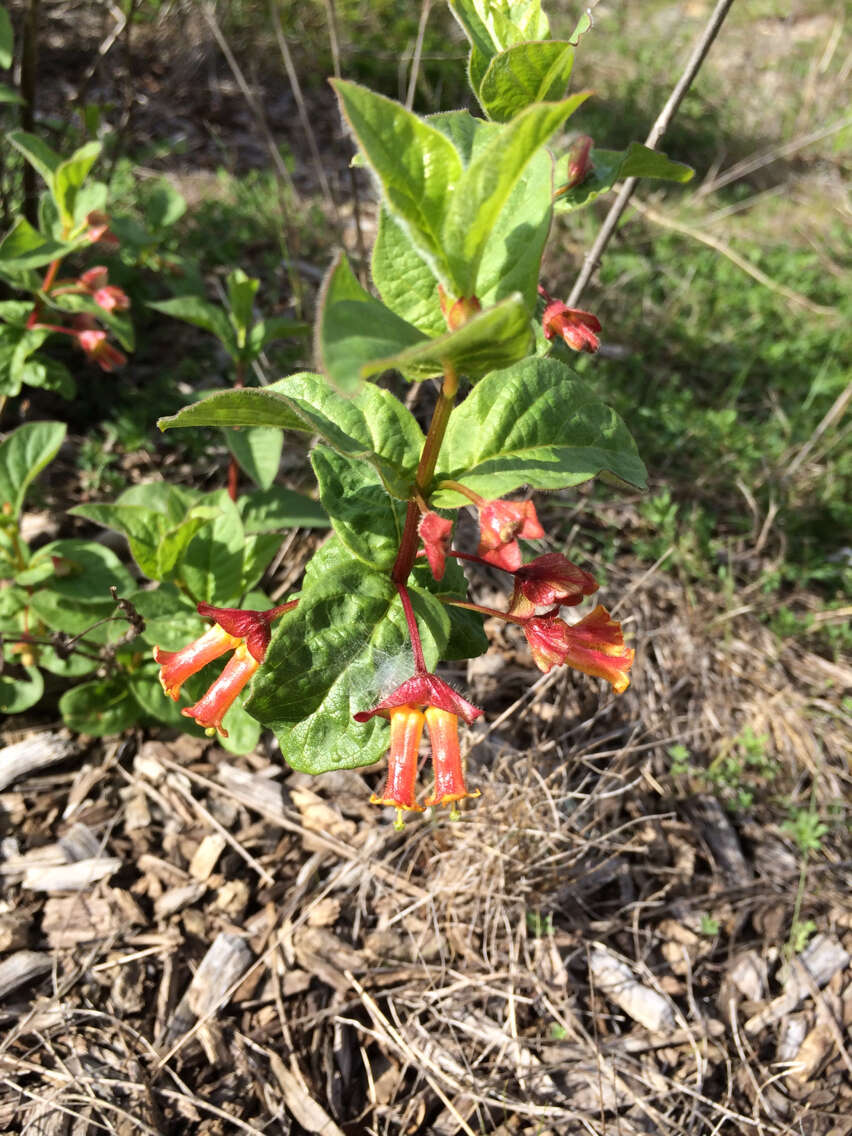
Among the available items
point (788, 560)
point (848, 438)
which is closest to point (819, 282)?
point (848, 438)

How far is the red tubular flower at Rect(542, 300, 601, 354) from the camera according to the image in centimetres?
135

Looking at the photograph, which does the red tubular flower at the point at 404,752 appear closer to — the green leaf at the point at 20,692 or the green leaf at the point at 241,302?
the green leaf at the point at 20,692

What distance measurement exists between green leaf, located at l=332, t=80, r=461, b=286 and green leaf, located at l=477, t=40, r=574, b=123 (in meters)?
0.25

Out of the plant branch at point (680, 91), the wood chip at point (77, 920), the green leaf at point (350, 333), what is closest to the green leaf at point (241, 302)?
the plant branch at point (680, 91)

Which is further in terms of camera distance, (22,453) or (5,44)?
(5,44)

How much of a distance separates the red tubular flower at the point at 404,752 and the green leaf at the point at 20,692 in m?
1.16

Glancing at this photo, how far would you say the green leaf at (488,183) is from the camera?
0.76 m

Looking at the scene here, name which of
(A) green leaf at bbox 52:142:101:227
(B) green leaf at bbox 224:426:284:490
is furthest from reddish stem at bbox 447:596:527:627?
(A) green leaf at bbox 52:142:101:227

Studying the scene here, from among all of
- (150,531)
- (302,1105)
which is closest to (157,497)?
(150,531)

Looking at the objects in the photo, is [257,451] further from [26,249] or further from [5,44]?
[5,44]

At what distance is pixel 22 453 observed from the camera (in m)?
2.00

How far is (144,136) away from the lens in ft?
13.2

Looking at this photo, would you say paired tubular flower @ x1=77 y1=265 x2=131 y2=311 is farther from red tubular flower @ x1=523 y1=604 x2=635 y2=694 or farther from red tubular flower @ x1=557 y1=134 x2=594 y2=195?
red tubular flower @ x1=523 y1=604 x2=635 y2=694

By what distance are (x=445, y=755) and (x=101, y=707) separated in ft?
3.63
